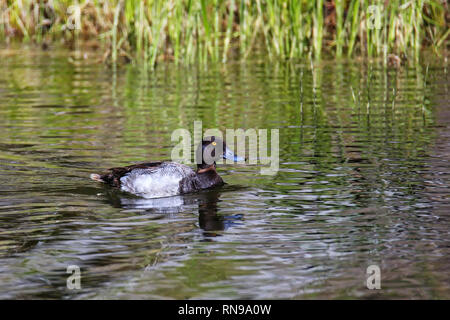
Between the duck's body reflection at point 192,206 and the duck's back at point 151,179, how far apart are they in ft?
0.34

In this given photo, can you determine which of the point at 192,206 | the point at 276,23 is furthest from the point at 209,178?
the point at 276,23

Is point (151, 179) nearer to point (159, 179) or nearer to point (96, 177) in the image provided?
point (159, 179)

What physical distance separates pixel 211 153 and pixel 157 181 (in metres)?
0.78

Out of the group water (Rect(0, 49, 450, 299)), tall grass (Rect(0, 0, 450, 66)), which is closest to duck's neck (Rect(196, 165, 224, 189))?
water (Rect(0, 49, 450, 299))

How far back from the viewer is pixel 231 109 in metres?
12.9

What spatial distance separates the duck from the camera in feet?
27.9

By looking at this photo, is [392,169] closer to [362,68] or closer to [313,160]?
[313,160]

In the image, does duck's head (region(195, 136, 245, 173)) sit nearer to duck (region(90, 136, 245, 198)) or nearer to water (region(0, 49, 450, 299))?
duck (region(90, 136, 245, 198))

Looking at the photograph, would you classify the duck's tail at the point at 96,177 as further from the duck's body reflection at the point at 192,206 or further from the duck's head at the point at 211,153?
the duck's head at the point at 211,153

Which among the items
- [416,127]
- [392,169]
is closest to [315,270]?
[392,169]

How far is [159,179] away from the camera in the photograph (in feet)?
28.2

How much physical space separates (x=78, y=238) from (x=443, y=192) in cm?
346

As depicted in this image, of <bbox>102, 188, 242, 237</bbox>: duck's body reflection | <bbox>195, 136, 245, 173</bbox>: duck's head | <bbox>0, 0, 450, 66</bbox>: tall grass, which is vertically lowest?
<bbox>102, 188, 242, 237</bbox>: duck's body reflection

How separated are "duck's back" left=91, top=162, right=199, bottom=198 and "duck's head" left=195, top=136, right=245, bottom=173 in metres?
0.32
